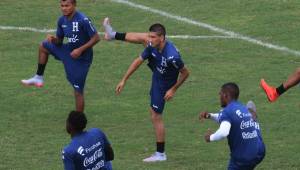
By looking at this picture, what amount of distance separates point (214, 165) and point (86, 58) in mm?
3039

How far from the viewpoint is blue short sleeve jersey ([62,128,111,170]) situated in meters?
11.6

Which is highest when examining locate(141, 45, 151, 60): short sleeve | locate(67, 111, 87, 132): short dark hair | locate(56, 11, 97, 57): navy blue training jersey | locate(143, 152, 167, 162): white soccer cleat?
locate(56, 11, 97, 57): navy blue training jersey

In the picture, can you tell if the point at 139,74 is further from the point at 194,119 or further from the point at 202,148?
the point at 202,148

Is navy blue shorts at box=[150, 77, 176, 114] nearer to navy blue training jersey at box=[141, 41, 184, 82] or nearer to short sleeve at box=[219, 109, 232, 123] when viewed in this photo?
navy blue training jersey at box=[141, 41, 184, 82]

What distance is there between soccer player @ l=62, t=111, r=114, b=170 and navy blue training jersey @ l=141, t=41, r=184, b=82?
3.61 metres

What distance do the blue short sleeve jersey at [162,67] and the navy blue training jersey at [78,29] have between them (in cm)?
145

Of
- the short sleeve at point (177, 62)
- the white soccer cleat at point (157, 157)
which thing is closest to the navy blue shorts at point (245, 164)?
the short sleeve at point (177, 62)

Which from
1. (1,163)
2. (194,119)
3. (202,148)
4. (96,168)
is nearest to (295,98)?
(194,119)

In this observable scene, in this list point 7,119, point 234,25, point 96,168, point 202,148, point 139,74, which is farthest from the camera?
point 234,25

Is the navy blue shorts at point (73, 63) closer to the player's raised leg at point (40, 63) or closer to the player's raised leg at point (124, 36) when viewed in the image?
the player's raised leg at point (40, 63)

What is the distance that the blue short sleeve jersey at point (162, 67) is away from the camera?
50.1 ft

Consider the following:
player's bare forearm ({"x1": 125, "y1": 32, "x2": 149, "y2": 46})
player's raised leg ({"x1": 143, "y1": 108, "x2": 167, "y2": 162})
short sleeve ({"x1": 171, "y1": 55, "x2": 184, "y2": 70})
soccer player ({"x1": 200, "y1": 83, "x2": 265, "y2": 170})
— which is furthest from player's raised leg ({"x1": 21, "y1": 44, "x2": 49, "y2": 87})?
soccer player ({"x1": 200, "y1": 83, "x2": 265, "y2": 170})

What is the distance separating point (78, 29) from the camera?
16.6 m

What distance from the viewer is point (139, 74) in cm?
2116
